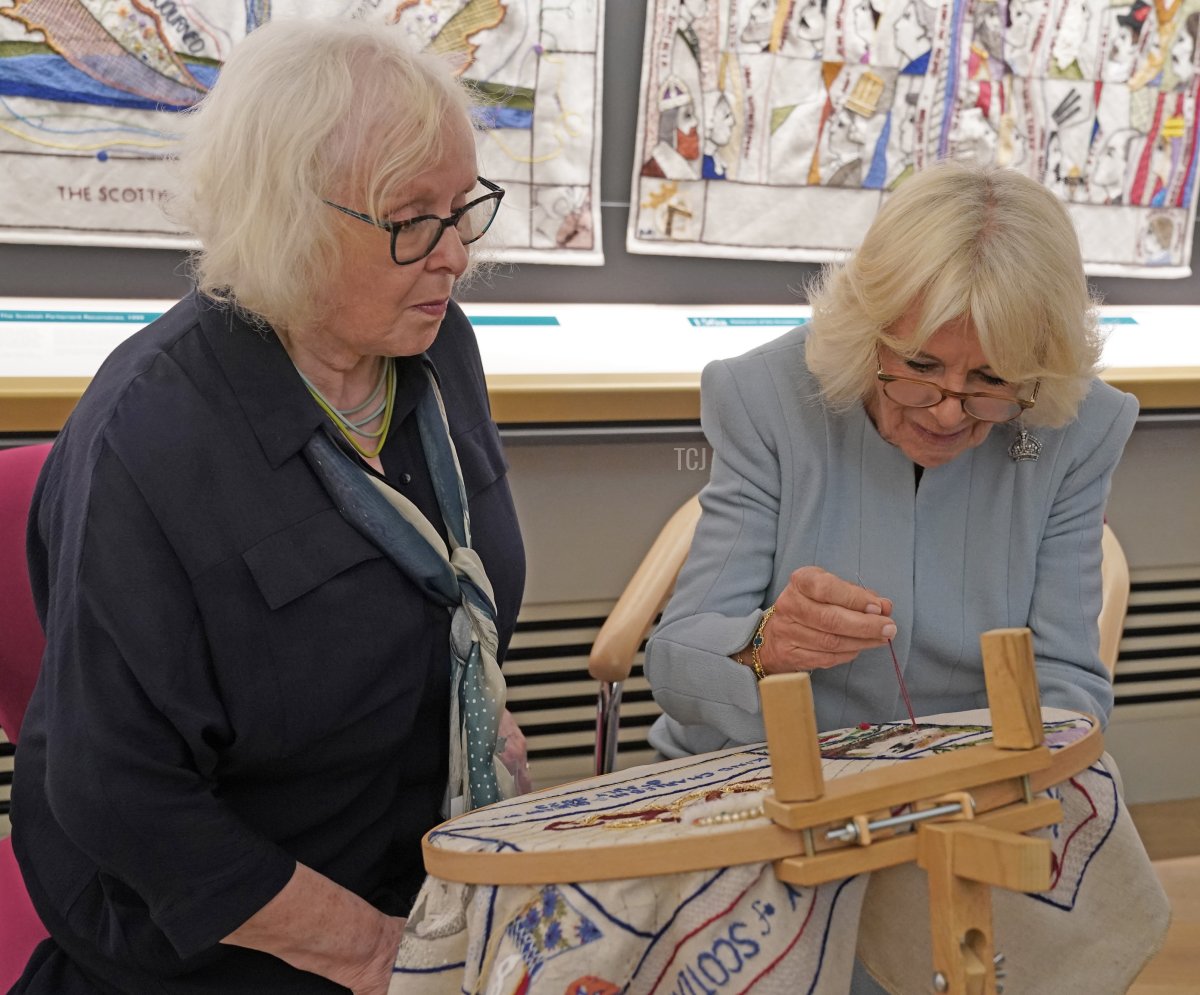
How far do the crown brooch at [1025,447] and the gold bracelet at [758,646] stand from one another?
0.41 metres

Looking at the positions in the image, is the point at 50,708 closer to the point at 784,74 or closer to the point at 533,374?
the point at 533,374

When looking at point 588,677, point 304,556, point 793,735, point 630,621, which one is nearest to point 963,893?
point 793,735

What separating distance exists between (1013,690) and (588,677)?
6.08 feet

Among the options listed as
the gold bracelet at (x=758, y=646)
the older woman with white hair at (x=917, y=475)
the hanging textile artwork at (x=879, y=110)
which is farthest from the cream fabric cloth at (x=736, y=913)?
the hanging textile artwork at (x=879, y=110)

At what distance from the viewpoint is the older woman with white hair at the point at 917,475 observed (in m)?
1.37

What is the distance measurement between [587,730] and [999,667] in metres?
1.90

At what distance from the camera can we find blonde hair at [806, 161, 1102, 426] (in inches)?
52.8

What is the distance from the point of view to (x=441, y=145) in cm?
122

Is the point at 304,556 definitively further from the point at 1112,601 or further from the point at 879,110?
the point at 879,110

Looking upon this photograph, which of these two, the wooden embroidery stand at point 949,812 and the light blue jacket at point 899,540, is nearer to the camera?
the wooden embroidery stand at point 949,812

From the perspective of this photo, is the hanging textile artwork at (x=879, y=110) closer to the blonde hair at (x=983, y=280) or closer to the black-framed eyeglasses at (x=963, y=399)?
the blonde hair at (x=983, y=280)

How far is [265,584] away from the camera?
3.82 feet

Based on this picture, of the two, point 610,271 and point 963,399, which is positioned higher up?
point 963,399

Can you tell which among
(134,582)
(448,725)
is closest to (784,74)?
(448,725)
